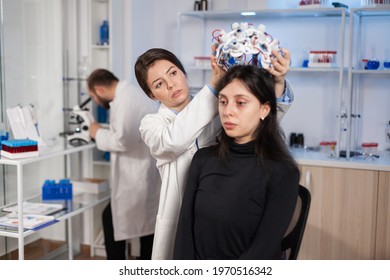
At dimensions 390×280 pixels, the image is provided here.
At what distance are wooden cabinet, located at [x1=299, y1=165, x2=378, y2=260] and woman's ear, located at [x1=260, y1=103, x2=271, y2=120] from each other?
1239 millimetres

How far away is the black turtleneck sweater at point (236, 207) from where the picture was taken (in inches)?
56.2

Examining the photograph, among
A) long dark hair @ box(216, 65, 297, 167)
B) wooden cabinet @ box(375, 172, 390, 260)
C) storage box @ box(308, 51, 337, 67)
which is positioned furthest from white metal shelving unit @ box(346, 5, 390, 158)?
long dark hair @ box(216, 65, 297, 167)

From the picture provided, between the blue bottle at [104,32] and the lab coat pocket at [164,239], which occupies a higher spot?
the blue bottle at [104,32]

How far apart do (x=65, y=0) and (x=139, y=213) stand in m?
1.25

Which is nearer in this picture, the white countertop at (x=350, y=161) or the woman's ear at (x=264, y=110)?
the woman's ear at (x=264, y=110)

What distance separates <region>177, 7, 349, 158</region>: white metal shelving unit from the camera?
2676 millimetres

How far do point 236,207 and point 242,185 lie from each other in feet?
0.20

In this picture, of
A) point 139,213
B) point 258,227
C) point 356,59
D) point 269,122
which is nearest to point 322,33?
point 356,59

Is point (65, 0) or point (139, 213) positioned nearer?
point (139, 213)

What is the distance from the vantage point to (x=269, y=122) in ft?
4.94

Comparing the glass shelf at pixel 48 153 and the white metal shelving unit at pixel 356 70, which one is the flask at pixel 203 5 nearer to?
the white metal shelving unit at pixel 356 70

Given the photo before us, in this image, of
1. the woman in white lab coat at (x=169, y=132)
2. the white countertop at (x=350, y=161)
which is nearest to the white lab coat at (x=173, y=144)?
the woman in white lab coat at (x=169, y=132)

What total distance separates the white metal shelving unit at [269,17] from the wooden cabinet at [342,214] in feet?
0.56
